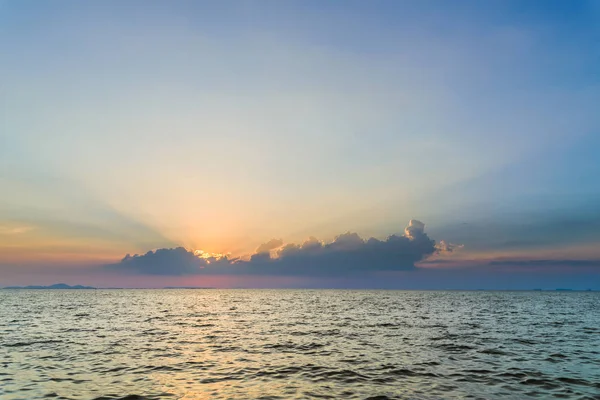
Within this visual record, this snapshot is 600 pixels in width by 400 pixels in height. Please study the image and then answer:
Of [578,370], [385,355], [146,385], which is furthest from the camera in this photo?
[385,355]

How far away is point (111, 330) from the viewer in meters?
49.1

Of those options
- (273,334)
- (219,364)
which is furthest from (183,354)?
(273,334)

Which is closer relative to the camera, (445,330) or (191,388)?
(191,388)

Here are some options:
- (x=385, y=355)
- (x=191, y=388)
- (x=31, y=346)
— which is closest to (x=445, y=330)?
(x=385, y=355)

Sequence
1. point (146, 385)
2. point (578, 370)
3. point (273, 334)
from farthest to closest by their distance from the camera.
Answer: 1. point (273, 334)
2. point (578, 370)
3. point (146, 385)

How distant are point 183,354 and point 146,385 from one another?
9.56 m

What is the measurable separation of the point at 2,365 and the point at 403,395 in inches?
1062

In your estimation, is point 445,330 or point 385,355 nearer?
point 385,355

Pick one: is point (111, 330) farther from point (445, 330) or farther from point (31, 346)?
point (445, 330)

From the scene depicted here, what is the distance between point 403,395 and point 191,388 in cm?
1153

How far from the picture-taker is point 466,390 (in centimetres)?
2214

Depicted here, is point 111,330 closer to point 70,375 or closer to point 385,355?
point 70,375

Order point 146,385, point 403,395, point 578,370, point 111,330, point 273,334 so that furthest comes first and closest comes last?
point 111,330
point 273,334
point 578,370
point 146,385
point 403,395

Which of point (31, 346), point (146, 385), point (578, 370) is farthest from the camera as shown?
point (31, 346)
